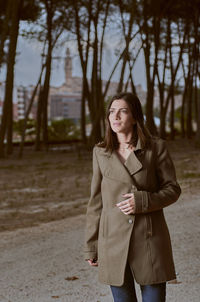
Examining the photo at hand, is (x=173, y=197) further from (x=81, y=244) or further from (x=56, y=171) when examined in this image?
(x=56, y=171)

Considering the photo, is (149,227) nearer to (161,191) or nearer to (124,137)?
(161,191)

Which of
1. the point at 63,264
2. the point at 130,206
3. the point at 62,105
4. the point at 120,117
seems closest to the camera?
the point at 130,206

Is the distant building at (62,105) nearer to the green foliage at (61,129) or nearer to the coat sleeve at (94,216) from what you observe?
the green foliage at (61,129)

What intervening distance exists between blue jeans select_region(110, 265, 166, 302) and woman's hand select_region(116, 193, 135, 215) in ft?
1.06

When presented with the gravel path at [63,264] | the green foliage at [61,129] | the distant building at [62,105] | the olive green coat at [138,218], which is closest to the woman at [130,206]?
the olive green coat at [138,218]

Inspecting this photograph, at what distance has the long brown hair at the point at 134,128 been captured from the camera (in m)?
2.73

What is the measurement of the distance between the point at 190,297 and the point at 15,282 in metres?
1.70

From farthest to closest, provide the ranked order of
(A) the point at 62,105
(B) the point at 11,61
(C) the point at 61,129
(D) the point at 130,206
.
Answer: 1. (A) the point at 62,105
2. (C) the point at 61,129
3. (B) the point at 11,61
4. (D) the point at 130,206

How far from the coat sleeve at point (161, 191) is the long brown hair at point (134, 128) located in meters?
0.10

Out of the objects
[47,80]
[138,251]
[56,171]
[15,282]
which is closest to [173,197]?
[138,251]

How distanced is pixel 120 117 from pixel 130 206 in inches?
19.1

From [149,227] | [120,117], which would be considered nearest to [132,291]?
[149,227]

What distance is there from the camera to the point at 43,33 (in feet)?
71.1

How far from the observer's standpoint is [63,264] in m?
5.38
